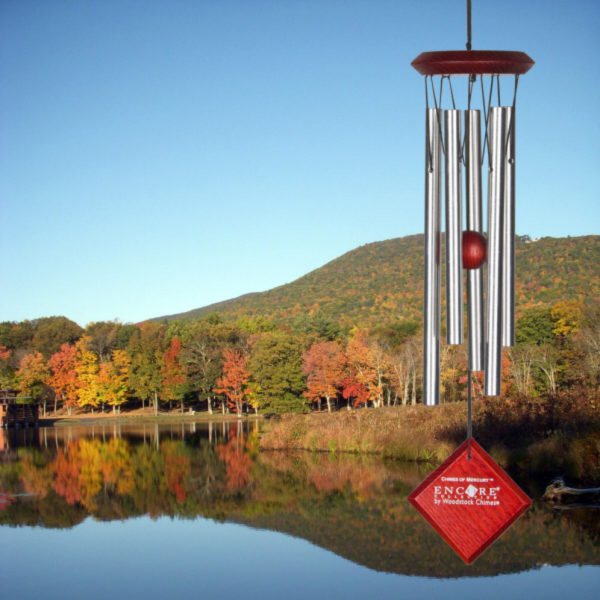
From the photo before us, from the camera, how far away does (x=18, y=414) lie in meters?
41.5

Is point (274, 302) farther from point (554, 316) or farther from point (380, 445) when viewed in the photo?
point (380, 445)

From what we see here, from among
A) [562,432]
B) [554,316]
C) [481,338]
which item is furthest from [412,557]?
[554,316]

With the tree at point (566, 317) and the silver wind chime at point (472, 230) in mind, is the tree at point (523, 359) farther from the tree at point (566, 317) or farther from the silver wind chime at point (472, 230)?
the silver wind chime at point (472, 230)

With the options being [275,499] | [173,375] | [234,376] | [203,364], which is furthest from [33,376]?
[275,499]

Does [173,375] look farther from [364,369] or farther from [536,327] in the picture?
[536,327]

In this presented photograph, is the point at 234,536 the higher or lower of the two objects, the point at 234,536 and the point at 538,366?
the lower

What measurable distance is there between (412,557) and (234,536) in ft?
12.3

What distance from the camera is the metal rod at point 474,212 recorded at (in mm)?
4586

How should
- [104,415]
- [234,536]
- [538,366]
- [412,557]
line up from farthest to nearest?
[104,415]
[538,366]
[234,536]
[412,557]

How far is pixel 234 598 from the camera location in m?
9.31

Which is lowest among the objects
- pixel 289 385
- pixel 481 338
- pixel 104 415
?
pixel 104 415

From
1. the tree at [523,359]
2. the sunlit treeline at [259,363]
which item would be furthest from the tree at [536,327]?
the tree at [523,359]

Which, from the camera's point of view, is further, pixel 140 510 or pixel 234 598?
pixel 140 510

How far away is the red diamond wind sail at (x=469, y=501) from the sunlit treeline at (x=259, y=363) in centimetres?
1808
